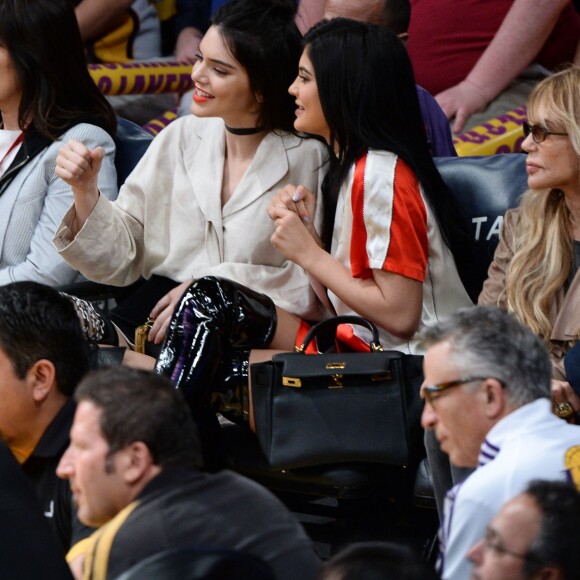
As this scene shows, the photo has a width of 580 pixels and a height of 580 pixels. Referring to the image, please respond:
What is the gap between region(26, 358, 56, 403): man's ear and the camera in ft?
10.6

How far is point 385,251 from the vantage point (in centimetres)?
377

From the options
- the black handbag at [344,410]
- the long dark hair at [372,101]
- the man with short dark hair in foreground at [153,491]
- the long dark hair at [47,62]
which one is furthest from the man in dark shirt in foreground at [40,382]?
the long dark hair at [47,62]

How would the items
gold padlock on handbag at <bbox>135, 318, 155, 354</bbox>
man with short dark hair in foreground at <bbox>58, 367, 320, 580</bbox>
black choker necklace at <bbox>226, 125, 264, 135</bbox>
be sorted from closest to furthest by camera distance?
man with short dark hair in foreground at <bbox>58, 367, 320, 580</bbox> < gold padlock on handbag at <bbox>135, 318, 155, 354</bbox> < black choker necklace at <bbox>226, 125, 264, 135</bbox>

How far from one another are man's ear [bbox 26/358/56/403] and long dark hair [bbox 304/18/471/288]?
3.54ft

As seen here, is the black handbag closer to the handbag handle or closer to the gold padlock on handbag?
the handbag handle

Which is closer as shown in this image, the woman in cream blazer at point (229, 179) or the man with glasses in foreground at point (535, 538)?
the man with glasses in foreground at point (535, 538)

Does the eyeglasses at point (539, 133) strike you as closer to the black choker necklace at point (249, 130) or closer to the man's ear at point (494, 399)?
the black choker necklace at point (249, 130)

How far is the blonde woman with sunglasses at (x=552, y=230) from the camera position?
144 inches

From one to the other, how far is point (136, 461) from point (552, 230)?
159 cm

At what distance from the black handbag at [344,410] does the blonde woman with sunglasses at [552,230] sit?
348 millimetres

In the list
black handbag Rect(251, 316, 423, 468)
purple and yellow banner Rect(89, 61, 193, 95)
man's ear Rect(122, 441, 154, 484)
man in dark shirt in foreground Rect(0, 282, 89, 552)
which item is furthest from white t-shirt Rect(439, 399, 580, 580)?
purple and yellow banner Rect(89, 61, 193, 95)

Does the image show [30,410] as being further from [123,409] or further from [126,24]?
[126,24]

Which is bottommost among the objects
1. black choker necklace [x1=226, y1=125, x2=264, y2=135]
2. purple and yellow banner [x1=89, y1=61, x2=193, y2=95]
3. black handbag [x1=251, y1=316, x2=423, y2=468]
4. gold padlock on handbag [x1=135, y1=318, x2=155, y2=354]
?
purple and yellow banner [x1=89, y1=61, x2=193, y2=95]

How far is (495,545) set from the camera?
219cm
